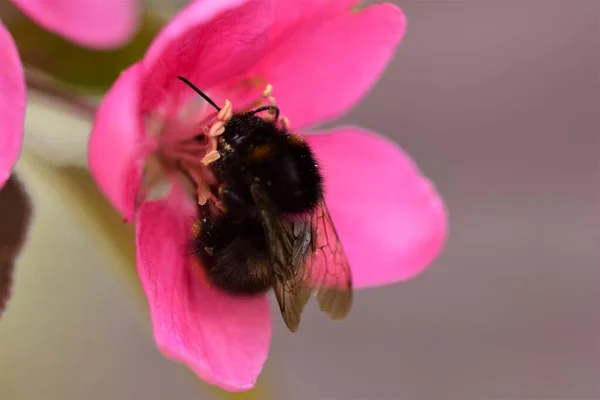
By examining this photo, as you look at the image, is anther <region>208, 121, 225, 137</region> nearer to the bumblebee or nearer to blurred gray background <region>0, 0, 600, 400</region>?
the bumblebee

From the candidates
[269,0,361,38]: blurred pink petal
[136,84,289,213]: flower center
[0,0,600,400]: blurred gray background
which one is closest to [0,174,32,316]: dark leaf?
[136,84,289,213]: flower center

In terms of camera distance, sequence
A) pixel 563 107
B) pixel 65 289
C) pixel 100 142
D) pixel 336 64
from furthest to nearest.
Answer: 1. pixel 563 107
2. pixel 65 289
3. pixel 336 64
4. pixel 100 142

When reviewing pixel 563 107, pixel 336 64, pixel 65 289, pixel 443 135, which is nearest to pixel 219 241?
pixel 336 64

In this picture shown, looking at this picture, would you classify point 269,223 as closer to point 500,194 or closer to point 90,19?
point 90,19

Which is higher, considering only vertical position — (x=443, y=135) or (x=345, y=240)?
(x=443, y=135)

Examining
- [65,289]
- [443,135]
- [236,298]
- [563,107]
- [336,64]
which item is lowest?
[65,289]

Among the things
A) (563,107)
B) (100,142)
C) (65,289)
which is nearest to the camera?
(100,142)

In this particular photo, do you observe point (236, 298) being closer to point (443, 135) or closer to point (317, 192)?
point (317, 192)

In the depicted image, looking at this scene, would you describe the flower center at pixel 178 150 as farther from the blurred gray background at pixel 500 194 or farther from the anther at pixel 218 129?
the blurred gray background at pixel 500 194
